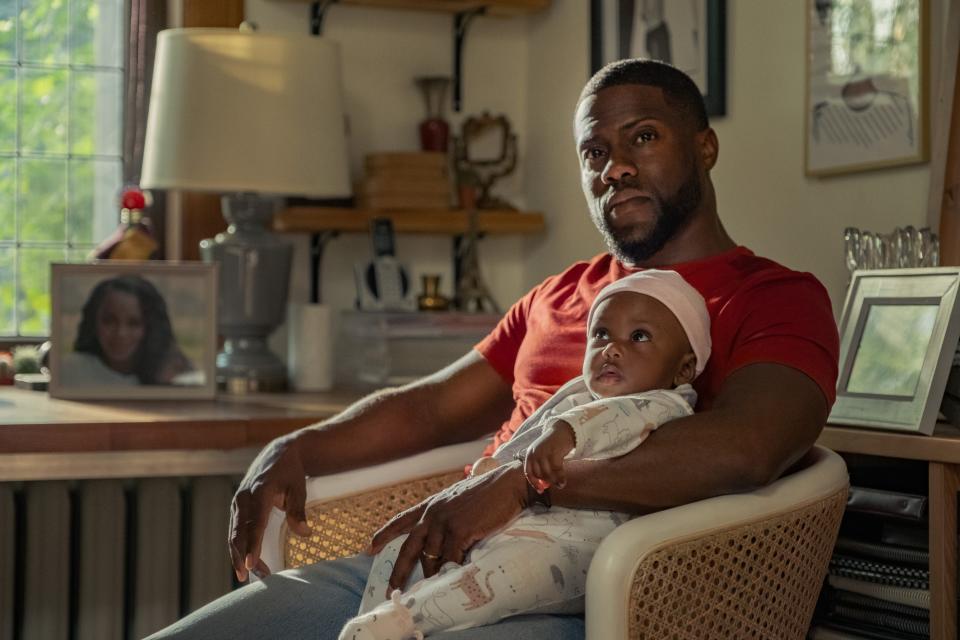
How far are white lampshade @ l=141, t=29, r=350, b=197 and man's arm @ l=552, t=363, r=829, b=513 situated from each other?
4.69 ft

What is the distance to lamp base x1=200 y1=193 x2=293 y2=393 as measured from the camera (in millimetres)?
2898

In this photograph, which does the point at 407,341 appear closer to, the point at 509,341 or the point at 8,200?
the point at 509,341

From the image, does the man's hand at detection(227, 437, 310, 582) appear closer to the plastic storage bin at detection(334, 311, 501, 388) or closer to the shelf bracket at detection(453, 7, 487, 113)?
the plastic storage bin at detection(334, 311, 501, 388)

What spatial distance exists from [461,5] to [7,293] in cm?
137

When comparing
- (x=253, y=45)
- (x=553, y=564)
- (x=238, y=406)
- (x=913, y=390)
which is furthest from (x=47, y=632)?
(x=913, y=390)

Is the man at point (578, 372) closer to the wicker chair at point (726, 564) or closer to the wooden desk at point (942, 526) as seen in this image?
the wicker chair at point (726, 564)

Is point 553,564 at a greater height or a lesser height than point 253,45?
lesser

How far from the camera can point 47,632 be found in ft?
8.89

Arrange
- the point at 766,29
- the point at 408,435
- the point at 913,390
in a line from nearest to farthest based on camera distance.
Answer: the point at 913,390 < the point at 408,435 < the point at 766,29

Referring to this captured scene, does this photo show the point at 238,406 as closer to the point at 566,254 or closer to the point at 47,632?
the point at 47,632

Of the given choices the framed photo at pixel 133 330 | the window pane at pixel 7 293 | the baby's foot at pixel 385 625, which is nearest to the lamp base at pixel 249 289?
the framed photo at pixel 133 330

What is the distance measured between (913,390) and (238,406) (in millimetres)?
1379

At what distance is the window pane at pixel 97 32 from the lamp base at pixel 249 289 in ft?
2.14

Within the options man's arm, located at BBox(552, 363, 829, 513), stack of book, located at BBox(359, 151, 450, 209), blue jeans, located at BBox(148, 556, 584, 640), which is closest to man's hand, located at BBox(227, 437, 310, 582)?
blue jeans, located at BBox(148, 556, 584, 640)
